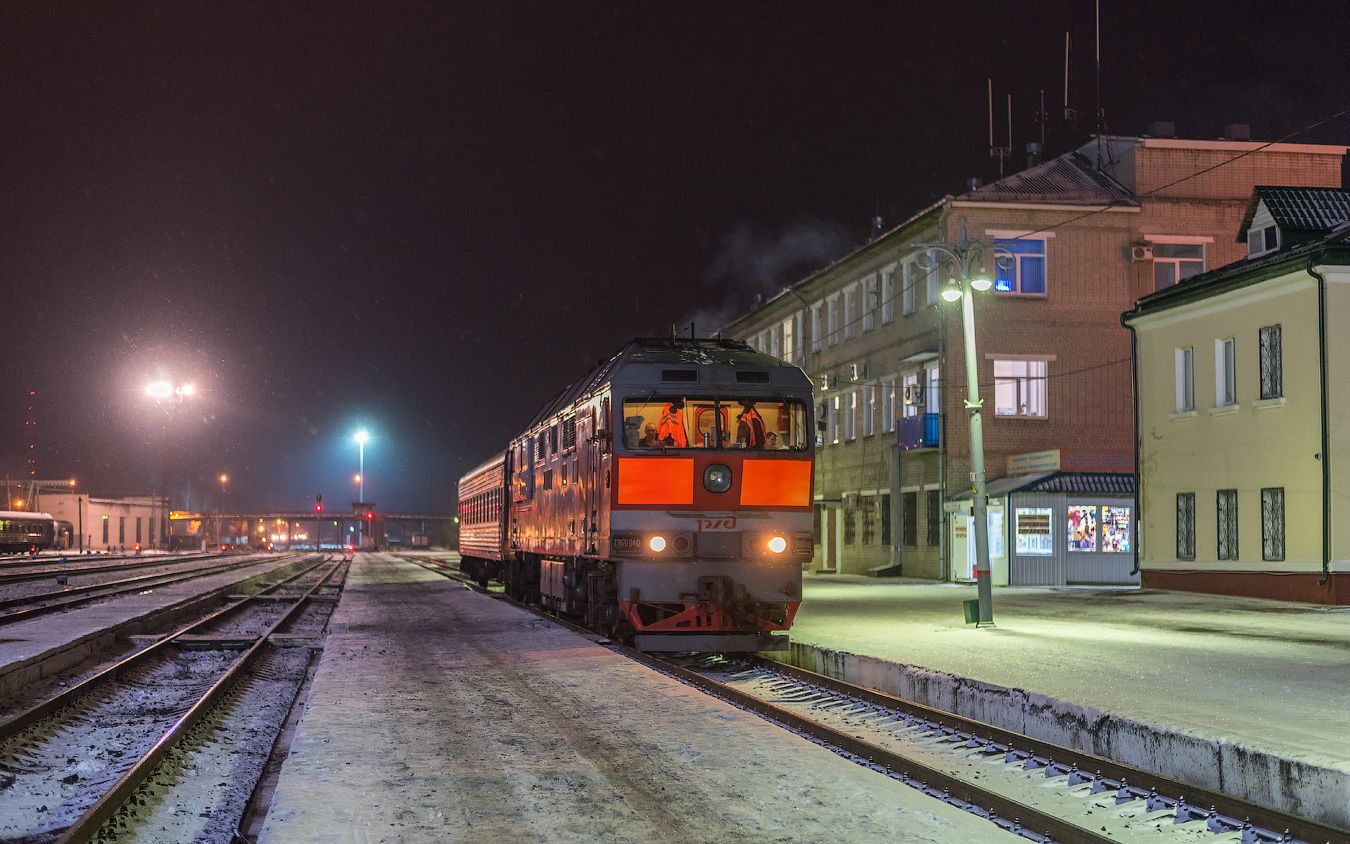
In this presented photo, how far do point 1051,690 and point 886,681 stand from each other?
2829 millimetres

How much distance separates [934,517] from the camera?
3903 cm

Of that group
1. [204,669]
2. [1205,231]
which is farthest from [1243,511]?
[204,669]

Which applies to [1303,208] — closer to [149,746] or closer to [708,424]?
[708,424]

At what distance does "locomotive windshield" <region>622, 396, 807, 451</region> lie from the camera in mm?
16469

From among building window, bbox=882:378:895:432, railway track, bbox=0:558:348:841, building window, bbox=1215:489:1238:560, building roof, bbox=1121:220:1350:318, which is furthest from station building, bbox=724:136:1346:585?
railway track, bbox=0:558:348:841

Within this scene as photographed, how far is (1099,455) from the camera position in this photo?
114 ft

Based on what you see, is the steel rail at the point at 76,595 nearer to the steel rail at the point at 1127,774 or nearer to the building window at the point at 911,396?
the steel rail at the point at 1127,774

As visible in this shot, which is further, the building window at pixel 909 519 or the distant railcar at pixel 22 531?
the distant railcar at pixel 22 531

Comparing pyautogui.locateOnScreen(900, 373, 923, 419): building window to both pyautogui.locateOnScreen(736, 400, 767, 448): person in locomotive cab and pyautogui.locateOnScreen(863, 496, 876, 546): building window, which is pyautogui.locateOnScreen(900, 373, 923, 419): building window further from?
pyautogui.locateOnScreen(736, 400, 767, 448): person in locomotive cab

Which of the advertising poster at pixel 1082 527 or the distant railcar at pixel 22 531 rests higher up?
the advertising poster at pixel 1082 527

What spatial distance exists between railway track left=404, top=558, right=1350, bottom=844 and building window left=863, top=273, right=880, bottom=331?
31.5 meters

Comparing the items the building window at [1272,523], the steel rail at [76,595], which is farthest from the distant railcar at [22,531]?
the building window at [1272,523]

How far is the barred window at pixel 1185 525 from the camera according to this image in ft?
94.0

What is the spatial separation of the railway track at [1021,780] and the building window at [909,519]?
27573 millimetres
